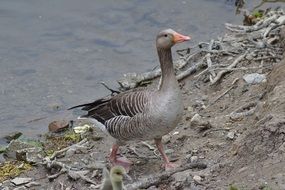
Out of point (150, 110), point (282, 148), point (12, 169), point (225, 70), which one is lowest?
point (12, 169)

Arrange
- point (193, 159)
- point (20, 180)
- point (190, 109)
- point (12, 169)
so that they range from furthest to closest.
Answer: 1. point (190, 109)
2. point (12, 169)
3. point (20, 180)
4. point (193, 159)

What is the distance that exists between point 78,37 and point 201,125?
5.61 meters

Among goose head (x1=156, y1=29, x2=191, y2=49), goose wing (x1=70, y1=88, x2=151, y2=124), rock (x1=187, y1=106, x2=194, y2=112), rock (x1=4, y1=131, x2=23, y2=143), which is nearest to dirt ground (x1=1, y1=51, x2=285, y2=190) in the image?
rock (x1=187, y1=106, x2=194, y2=112)

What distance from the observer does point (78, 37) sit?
47.8 ft

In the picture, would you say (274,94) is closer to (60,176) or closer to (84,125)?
(60,176)

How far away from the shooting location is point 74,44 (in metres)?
14.4

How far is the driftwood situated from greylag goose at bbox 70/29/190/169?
211 centimetres

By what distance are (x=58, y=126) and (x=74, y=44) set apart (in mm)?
3248

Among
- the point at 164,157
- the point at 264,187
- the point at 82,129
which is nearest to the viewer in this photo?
the point at 264,187

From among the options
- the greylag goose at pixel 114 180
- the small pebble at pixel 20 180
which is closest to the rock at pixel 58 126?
the small pebble at pixel 20 180

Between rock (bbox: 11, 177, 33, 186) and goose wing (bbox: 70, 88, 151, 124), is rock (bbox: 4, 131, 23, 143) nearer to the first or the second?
rock (bbox: 11, 177, 33, 186)

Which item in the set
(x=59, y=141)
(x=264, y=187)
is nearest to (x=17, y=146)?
(x=59, y=141)

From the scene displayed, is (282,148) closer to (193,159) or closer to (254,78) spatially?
(193,159)

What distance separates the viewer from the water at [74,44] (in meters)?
12.7
